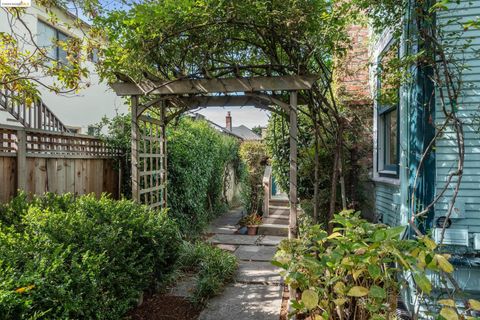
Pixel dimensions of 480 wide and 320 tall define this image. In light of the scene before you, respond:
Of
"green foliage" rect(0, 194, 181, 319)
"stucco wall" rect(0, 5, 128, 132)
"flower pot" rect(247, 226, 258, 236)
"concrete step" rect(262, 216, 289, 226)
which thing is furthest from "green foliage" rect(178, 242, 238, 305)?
"stucco wall" rect(0, 5, 128, 132)

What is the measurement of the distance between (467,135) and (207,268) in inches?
116

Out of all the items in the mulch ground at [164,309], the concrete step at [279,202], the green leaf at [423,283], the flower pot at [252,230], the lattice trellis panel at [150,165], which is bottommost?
the mulch ground at [164,309]

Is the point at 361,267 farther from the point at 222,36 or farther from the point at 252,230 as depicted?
the point at 252,230

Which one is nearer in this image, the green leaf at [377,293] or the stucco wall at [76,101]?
the green leaf at [377,293]

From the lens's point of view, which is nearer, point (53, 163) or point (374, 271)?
point (374, 271)

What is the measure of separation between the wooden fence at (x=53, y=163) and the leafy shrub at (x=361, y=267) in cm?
267

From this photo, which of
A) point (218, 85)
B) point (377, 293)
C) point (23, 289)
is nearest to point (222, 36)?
point (218, 85)

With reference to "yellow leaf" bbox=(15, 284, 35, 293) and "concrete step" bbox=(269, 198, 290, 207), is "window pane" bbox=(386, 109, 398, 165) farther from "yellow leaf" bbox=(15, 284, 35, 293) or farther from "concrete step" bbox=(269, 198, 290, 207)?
"yellow leaf" bbox=(15, 284, 35, 293)

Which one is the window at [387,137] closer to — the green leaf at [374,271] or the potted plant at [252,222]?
the green leaf at [374,271]

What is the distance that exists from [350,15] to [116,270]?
3.03 metres

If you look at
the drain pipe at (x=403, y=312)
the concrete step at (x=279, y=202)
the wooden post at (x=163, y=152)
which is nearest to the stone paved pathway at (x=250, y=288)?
the drain pipe at (x=403, y=312)

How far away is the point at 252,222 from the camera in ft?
24.2

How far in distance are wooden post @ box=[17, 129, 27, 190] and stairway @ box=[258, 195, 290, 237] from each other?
14.6 feet

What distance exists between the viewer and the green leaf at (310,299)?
2.28 meters
